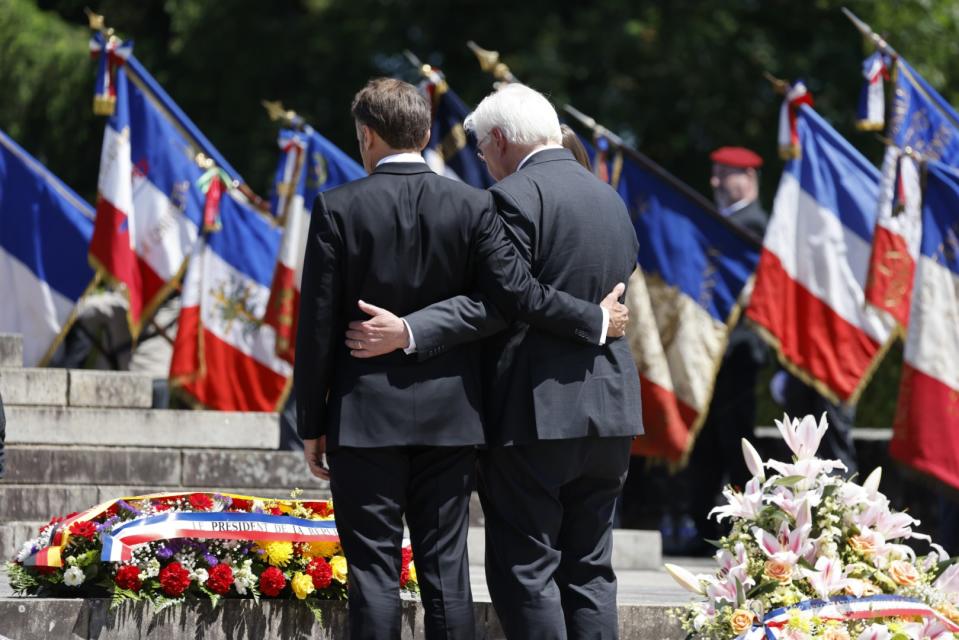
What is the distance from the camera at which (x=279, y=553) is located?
18.9ft

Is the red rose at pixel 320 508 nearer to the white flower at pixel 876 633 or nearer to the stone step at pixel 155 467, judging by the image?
the white flower at pixel 876 633

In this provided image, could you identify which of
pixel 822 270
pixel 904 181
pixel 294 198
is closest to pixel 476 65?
pixel 294 198

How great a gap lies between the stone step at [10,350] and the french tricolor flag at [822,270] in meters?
4.13

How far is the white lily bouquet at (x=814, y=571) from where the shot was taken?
4.84m

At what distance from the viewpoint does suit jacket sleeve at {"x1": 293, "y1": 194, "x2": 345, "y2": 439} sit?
4875mm

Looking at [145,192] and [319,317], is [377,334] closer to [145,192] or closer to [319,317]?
[319,317]

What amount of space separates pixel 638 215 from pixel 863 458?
208cm

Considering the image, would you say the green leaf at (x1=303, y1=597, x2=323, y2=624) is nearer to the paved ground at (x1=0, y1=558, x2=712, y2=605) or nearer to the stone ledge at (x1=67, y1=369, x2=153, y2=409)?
the paved ground at (x1=0, y1=558, x2=712, y2=605)

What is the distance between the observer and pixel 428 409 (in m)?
4.88

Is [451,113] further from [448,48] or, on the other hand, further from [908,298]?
[448,48]

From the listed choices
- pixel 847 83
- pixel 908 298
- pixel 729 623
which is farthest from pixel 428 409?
pixel 847 83

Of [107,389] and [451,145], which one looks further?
[451,145]

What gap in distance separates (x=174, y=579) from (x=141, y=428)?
372 cm

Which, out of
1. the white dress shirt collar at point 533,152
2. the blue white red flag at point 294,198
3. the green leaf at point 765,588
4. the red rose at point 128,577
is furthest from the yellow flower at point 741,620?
the blue white red flag at point 294,198
